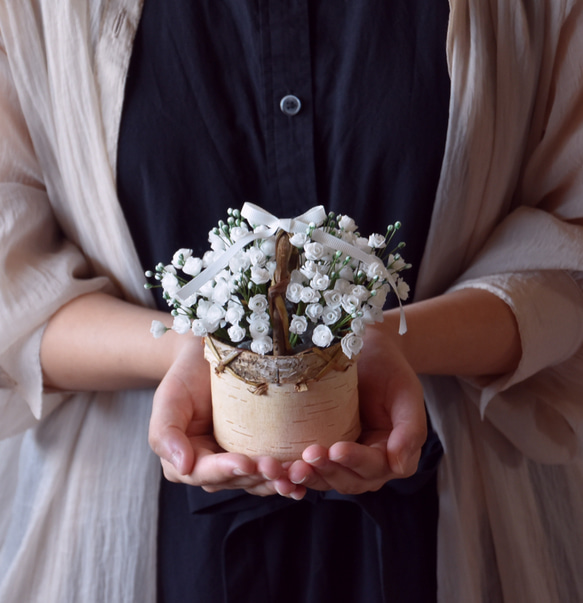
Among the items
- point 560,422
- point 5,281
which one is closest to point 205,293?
point 5,281

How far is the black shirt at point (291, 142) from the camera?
675mm

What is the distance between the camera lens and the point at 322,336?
477mm

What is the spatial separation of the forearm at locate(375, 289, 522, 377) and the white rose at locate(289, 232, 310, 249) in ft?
0.69

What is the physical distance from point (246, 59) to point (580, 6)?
1.17 ft

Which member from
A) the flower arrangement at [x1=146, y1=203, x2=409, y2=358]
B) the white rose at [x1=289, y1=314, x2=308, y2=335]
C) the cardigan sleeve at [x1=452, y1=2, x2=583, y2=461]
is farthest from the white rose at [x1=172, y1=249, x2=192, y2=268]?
the cardigan sleeve at [x1=452, y1=2, x2=583, y2=461]

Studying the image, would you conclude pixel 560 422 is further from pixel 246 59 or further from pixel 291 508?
pixel 246 59

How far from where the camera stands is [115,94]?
2.26 feet

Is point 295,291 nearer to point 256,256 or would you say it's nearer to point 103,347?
point 256,256

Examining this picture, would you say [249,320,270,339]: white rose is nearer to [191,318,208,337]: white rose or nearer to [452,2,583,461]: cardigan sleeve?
[191,318,208,337]: white rose

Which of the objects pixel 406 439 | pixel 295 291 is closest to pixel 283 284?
pixel 295 291

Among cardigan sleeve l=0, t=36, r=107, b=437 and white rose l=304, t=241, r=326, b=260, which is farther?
cardigan sleeve l=0, t=36, r=107, b=437

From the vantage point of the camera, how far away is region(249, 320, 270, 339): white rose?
18.9 inches

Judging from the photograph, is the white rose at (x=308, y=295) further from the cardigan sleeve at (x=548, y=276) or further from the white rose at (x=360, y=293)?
the cardigan sleeve at (x=548, y=276)

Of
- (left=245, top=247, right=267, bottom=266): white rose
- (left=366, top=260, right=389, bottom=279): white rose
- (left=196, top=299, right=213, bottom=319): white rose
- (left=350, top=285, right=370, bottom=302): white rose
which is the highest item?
(left=245, top=247, right=267, bottom=266): white rose
